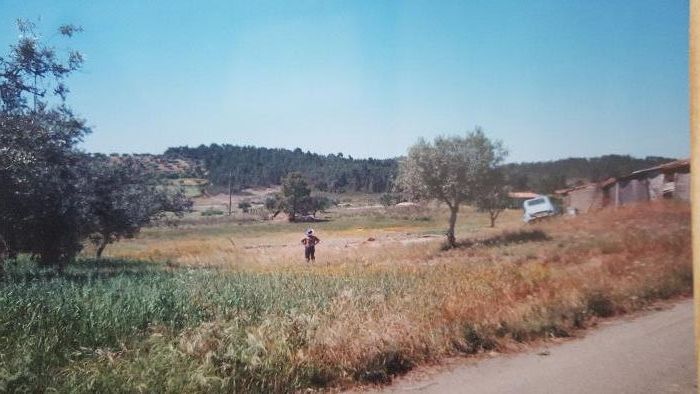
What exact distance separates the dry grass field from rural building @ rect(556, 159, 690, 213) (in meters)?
0.34

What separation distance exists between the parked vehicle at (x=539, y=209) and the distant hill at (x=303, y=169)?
6.26 feet

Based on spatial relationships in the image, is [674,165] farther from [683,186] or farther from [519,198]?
[519,198]

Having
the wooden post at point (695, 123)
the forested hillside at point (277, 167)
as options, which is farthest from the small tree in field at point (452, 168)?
the wooden post at point (695, 123)

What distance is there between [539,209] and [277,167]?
19690 mm

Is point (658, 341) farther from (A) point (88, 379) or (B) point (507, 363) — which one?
(A) point (88, 379)

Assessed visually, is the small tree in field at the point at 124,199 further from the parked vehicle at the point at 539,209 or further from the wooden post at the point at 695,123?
the parked vehicle at the point at 539,209

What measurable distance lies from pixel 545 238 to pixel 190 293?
17.6 meters

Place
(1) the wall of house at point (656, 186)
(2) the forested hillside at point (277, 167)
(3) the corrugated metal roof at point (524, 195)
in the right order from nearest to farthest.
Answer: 1. (1) the wall of house at point (656, 186)
2. (2) the forested hillside at point (277, 167)
3. (3) the corrugated metal roof at point (524, 195)

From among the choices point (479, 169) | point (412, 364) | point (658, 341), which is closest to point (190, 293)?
point (412, 364)

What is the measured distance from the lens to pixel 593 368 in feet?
19.0

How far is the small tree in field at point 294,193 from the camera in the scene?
20.0 metres

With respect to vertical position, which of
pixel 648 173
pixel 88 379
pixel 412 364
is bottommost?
pixel 412 364

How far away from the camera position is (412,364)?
6.48m

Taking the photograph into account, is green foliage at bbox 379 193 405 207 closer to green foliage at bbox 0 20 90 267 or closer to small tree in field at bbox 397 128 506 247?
small tree in field at bbox 397 128 506 247
